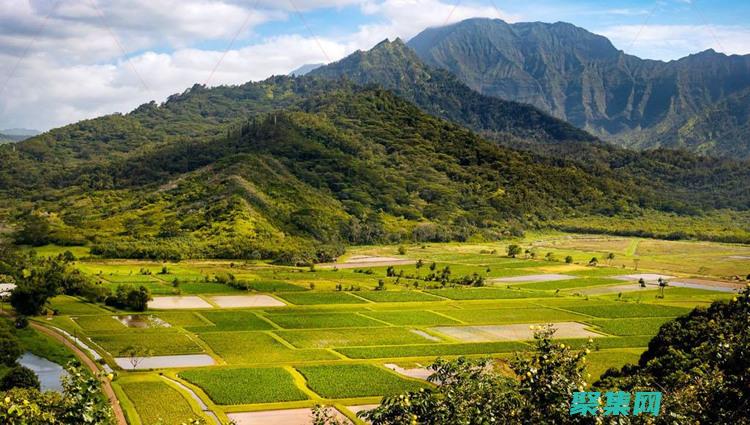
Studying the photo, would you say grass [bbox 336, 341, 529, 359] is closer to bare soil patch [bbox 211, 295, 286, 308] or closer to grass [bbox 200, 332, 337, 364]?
grass [bbox 200, 332, 337, 364]

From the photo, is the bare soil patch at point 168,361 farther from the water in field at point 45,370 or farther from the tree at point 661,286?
the tree at point 661,286

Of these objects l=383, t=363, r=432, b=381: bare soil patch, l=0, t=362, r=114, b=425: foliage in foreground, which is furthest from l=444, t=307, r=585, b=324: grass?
l=0, t=362, r=114, b=425: foliage in foreground

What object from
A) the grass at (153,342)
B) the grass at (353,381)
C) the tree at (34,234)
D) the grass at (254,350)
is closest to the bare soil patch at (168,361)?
the grass at (153,342)

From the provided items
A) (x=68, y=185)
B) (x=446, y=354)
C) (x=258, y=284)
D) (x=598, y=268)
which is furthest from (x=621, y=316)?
(x=68, y=185)

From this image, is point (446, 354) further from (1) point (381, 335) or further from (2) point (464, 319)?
(2) point (464, 319)

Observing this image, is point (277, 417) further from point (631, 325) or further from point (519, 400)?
point (631, 325)
